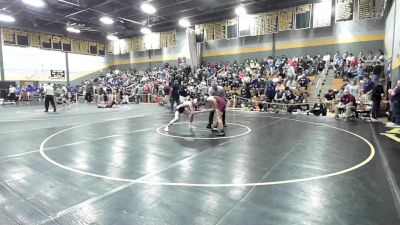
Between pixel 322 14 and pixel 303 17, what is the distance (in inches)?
51.0

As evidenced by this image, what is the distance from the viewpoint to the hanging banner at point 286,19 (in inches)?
819

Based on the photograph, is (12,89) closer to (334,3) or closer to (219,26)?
(219,26)

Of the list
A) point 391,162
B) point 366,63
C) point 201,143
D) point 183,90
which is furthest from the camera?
point 366,63

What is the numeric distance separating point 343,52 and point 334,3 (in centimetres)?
361

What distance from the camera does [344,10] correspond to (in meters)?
18.4

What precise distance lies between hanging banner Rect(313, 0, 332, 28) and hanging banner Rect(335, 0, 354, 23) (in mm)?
669

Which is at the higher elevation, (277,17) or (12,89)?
(277,17)

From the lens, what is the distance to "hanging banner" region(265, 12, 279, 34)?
21.5 meters

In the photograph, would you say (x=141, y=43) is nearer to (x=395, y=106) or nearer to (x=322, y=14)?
(x=322, y=14)

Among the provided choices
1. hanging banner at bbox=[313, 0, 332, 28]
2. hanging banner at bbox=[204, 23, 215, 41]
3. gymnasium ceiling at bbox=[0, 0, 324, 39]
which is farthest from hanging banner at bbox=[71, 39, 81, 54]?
hanging banner at bbox=[313, 0, 332, 28]

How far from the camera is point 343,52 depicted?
1992cm

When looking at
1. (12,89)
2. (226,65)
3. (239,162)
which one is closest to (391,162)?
(239,162)

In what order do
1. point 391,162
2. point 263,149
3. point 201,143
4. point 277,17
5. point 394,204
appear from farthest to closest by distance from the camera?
point 277,17
point 201,143
point 263,149
point 391,162
point 394,204

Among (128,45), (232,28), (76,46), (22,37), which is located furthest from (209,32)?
(22,37)
